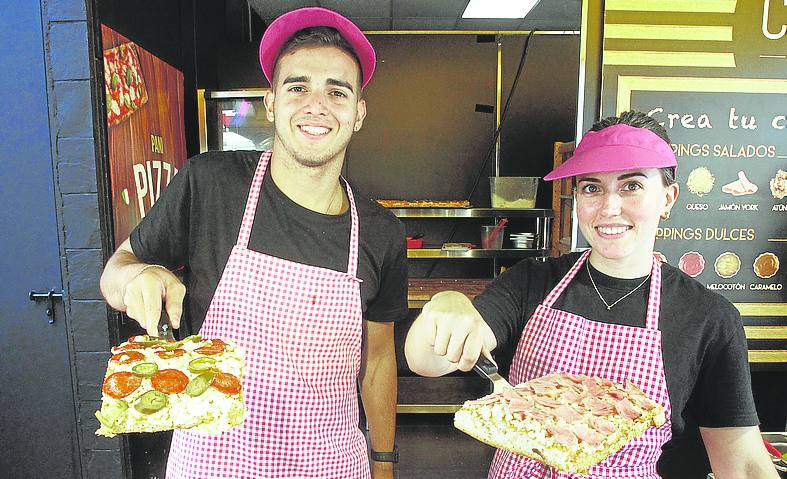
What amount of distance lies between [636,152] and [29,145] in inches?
102

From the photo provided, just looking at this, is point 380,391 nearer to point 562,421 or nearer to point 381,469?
point 381,469

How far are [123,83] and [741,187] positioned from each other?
294 centimetres

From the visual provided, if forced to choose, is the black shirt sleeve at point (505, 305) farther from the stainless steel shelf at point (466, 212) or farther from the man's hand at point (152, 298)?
the stainless steel shelf at point (466, 212)

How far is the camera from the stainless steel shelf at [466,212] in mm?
3809

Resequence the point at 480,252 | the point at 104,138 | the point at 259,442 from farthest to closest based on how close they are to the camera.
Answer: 1. the point at 480,252
2. the point at 104,138
3. the point at 259,442

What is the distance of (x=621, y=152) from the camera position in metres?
1.45

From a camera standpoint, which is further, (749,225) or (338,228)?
(749,225)

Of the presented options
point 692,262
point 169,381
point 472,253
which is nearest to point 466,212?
point 472,253

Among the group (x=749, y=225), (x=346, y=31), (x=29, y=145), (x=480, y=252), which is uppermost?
(x=346, y=31)

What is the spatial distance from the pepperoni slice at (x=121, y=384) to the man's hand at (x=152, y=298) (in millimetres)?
125

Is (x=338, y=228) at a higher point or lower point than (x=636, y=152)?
lower

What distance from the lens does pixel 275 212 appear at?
1684 mm

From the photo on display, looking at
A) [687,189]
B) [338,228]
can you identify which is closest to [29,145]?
[338,228]

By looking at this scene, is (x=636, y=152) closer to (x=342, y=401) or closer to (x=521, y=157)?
→ (x=342, y=401)
